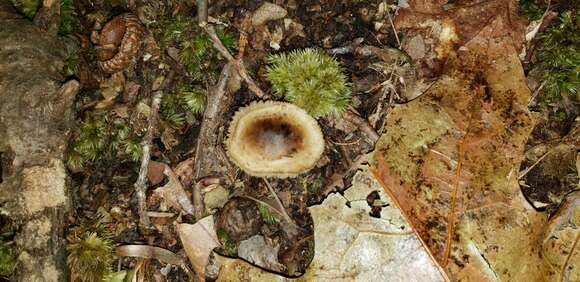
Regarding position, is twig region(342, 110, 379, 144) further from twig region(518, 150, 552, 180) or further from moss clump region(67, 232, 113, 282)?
moss clump region(67, 232, 113, 282)

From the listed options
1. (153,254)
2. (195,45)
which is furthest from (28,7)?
(153,254)

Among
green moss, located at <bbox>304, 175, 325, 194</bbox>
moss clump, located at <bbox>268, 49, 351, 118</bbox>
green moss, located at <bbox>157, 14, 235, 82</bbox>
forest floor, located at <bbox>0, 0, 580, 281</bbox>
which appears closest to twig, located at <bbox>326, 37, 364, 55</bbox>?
forest floor, located at <bbox>0, 0, 580, 281</bbox>

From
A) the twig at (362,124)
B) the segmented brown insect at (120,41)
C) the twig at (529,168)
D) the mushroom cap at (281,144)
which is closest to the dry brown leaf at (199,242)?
the mushroom cap at (281,144)

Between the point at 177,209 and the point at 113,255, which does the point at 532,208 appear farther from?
the point at 113,255

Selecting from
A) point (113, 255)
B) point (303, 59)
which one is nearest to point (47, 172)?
point (113, 255)

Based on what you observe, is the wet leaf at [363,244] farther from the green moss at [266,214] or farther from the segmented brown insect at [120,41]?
the segmented brown insect at [120,41]

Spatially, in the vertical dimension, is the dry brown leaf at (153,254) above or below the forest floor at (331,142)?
below

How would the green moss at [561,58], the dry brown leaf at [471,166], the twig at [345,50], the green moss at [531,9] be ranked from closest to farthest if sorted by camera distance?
1. the dry brown leaf at [471,166]
2. the green moss at [561,58]
3. the green moss at [531,9]
4. the twig at [345,50]
